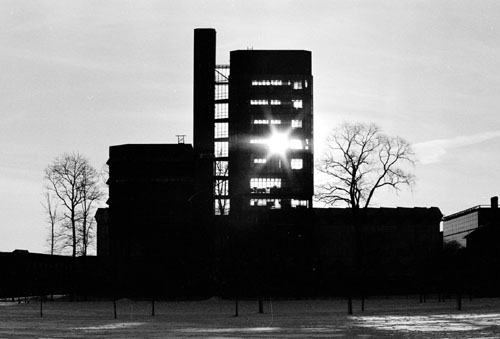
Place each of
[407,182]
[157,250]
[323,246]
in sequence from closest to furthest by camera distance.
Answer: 1. [407,182]
2. [157,250]
3. [323,246]

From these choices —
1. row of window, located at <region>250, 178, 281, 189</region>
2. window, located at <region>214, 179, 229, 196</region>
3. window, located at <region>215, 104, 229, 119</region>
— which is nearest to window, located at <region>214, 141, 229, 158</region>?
window, located at <region>215, 104, 229, 119</region>

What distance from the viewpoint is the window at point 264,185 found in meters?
154

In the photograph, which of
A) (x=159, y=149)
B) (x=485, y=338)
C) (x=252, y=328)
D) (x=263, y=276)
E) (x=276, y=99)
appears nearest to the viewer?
(x=485, y=338)

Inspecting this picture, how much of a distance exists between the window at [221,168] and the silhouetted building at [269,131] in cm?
343

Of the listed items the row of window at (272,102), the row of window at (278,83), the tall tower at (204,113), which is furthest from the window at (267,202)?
the row of window at (278,83)

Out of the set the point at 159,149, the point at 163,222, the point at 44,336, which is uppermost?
the point at 159,149

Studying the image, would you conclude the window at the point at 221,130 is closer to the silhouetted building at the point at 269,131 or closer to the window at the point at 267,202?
the silhouetted building at the point at 269,131

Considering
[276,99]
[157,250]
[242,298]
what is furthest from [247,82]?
[242,298]

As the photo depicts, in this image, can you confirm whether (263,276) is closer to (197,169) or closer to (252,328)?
→ (252,328)

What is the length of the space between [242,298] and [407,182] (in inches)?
907

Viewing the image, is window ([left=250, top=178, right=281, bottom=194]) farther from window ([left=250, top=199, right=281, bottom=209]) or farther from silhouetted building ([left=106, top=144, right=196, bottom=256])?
silhouetted building ([left=106, top=144, right=196, bottom=256])

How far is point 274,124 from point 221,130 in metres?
12.5

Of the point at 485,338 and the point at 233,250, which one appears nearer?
the point at 485,338

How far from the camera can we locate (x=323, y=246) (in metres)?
183
